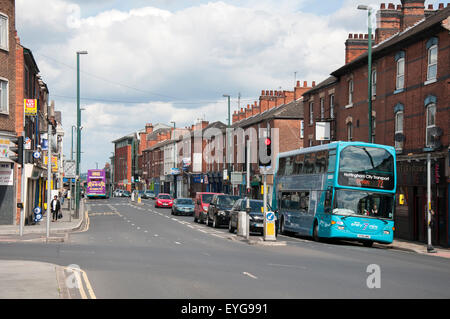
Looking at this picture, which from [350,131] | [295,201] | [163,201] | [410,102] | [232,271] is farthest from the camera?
[163,201]

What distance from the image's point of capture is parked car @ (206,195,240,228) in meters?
35.8

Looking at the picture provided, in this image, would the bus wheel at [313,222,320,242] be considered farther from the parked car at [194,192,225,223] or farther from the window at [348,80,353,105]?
the window at [348,80,353,105]

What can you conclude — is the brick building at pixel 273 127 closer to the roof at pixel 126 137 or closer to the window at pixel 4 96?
the window at pixel 4 96

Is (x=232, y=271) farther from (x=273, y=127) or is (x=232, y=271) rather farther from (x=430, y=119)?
(x=273, y=127)

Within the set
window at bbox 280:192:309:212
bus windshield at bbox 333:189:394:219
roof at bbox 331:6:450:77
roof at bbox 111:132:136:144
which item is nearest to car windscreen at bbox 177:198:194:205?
roof at bbox 331:6:450:77

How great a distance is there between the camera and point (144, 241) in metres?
25.2

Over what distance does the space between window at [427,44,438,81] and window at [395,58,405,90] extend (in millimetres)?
2598

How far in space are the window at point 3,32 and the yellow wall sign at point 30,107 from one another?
3.29 meters

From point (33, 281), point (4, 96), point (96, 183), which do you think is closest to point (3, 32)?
point (4, 96)

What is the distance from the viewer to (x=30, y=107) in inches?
1348

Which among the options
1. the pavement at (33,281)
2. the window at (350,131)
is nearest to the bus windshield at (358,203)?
the pavement at (33,281)

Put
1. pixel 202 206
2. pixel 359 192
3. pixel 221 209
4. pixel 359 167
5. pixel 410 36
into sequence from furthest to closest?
pixel 202 206 < pixel 221 209 < pixel 410 36 < pixel 359 192 < pixel 359 167

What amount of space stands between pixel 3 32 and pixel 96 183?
202ft
